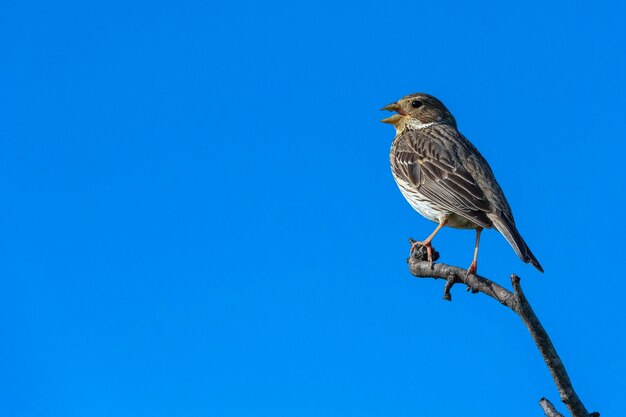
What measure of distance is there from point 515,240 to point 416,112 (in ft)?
14.0

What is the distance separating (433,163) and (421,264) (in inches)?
130

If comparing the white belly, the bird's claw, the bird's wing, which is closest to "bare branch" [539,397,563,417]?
the bird's claw

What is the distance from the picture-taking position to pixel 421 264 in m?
8.01

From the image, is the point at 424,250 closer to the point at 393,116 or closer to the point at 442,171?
the point at 442,171

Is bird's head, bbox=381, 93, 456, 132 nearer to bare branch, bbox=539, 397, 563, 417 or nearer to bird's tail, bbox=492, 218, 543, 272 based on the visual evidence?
bird's tail, bbox=492, 218, 543, 272

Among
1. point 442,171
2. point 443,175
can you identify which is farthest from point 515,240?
point 442,171

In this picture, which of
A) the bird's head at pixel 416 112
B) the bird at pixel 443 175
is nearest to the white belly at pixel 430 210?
the bird at pixel 443 175

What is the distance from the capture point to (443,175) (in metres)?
10.6

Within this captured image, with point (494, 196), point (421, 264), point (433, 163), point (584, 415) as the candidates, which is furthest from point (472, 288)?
point (433, 163)

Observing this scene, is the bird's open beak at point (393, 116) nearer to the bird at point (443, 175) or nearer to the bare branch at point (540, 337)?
the bird at point (443, 175)

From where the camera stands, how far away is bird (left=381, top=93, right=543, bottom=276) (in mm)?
9531

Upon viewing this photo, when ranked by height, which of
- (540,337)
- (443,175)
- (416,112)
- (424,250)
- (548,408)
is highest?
(416,112)

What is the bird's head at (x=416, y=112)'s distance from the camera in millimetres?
12523

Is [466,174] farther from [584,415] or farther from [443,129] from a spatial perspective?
[584,415]
